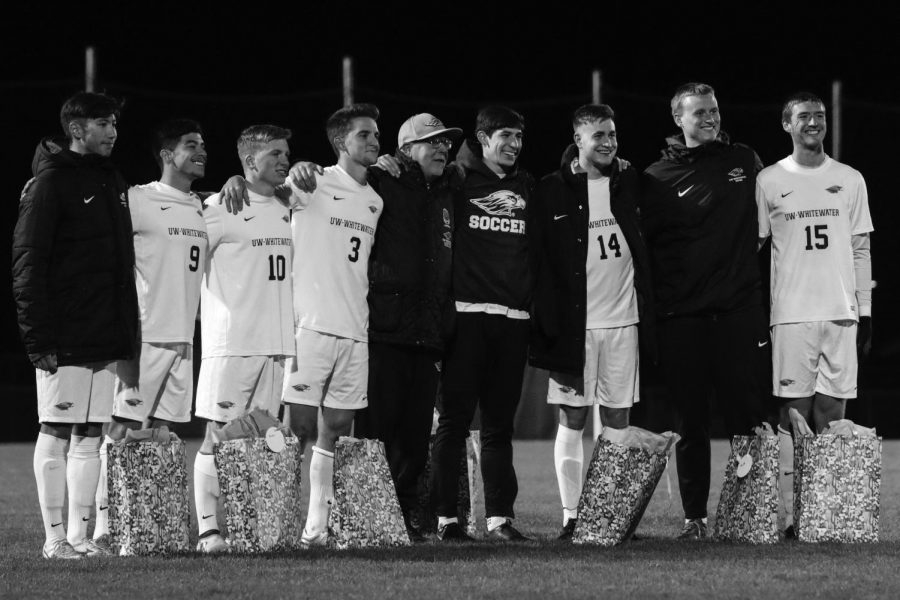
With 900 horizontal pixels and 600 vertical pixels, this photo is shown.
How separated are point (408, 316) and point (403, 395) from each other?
0.36m

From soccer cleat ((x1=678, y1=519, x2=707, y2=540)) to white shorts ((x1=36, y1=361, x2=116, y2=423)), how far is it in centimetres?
261

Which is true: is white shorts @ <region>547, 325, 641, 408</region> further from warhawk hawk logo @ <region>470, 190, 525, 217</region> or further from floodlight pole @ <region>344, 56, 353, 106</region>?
floodlight pole @ <region>344, 56, 353, 106</region>

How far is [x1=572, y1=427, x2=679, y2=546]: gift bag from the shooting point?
5.90 metres

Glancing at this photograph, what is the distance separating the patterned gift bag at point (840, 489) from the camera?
596 cm

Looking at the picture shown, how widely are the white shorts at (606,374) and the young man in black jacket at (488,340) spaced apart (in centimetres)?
31

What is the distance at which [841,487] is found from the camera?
5977 mm

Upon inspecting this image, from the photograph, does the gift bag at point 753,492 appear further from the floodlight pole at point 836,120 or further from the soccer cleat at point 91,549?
the floodlight pole at point 836,120

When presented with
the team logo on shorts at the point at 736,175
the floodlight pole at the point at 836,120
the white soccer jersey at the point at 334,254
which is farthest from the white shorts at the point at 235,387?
the floodlight pole at the point at 836,120

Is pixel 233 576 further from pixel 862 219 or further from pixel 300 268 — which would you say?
pixel 862 219

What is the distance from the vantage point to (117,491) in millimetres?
5625

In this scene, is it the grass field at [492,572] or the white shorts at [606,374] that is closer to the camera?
the grass field at [492,572]

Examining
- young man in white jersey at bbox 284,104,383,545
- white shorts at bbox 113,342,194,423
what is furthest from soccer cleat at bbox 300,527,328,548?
white shorts at bbox 113,342,194,423

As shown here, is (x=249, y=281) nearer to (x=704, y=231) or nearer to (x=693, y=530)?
(x=704, y=231)

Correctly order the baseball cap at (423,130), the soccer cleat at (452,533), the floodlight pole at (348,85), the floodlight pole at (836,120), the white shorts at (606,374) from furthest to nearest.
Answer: the floodlight pole at (836,120) → the floodlight pole at (348,85) → the white shorts at (606,374) → the baseball cap at (423,130) → the soccer cleat at (452,533)
